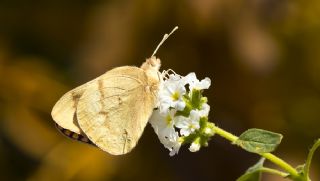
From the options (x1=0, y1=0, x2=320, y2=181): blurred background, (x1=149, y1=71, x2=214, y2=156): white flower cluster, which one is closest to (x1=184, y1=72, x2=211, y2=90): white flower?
(x1=149, y1=71, x2=214, y2=156): white flower cluster

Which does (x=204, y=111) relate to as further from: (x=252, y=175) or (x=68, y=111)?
(x=68, y=111)

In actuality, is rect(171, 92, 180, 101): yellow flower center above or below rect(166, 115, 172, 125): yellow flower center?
above

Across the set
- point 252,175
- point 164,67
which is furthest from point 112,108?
point 164,67

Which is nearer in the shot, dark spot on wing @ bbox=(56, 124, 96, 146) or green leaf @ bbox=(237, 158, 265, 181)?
green leaf @ bbox=(237, 158, 265, 181)

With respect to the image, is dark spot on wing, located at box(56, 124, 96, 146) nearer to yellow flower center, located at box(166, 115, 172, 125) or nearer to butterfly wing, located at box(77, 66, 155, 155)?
butterfly wing, located at box(77, 66, 155, 155)

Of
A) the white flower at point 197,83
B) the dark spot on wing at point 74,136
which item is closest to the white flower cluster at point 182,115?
the white flower at point 197,83

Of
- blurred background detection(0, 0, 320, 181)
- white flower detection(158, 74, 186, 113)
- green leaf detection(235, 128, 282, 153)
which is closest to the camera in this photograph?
green leaf detection(235, 128, 282, 153)
